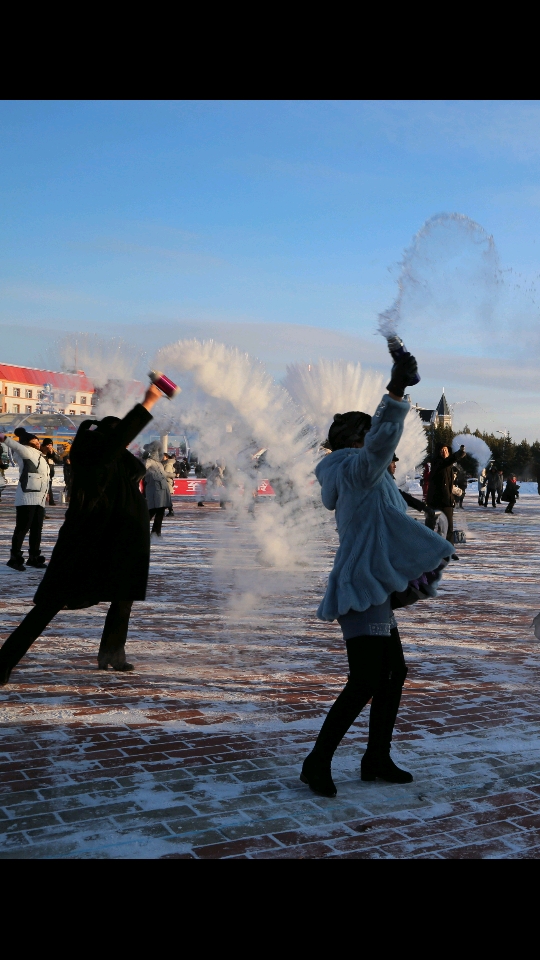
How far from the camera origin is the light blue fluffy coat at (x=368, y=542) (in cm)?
367

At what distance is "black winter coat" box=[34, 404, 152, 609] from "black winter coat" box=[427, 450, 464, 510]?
27.7 feet

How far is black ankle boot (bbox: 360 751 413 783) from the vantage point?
3883mm

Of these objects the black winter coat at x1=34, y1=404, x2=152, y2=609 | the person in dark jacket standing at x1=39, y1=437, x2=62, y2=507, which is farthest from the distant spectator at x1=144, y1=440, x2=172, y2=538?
the black winter coat at x1=34, y1=404, x2=152, y2=609

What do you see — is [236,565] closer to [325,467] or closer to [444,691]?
[444,691]

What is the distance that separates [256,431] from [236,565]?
10.5ft

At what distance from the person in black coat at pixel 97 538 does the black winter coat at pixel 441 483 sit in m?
8.39

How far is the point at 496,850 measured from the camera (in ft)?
10.4

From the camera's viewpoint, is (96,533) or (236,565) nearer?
(96,533)

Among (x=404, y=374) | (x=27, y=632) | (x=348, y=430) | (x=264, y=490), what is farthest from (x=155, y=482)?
(x=404, y=374)

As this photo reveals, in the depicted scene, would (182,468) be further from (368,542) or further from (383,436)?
(383,436)

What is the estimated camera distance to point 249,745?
4383mm

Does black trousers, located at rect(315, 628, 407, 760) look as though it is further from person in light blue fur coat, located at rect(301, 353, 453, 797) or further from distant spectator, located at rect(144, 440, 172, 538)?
distant spectator, located at rect(144, 440, 172, 538)
